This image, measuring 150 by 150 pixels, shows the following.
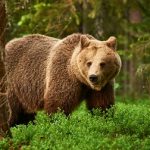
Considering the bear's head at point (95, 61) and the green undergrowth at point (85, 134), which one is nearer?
the green undergrowth at point (85, 134)

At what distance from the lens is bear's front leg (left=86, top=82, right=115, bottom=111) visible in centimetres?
915

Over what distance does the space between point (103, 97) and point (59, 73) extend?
0.77m

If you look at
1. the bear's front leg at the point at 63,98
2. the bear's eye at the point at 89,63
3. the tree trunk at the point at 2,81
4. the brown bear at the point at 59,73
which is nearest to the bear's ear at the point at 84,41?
the brown bear at the point at 59,73

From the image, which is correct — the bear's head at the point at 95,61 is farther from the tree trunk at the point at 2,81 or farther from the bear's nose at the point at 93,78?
the tree trunk at the point at 2,81

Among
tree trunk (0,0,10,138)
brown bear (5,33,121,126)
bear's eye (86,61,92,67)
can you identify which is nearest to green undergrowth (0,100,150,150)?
tree trunk (0,0,10,138)

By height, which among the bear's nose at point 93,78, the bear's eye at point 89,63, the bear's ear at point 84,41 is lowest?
the bear's nose at point 93,78

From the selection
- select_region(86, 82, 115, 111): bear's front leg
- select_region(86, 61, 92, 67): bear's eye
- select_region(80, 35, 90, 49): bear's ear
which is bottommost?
select_region(86, 82, 115, 111): bear's front leg

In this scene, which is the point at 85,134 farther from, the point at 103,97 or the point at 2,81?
the point at 103,97

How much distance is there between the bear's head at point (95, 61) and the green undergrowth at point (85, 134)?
50cm

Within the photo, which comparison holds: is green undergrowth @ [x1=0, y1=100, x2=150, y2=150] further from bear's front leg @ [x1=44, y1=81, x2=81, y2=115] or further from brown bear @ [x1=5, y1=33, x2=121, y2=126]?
brown bear @ [x1=5, y1=33, x2=121, y2=126]

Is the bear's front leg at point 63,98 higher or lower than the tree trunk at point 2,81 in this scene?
lower

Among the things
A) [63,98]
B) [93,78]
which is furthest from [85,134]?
[63,98]

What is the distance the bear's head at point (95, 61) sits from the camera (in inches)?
347

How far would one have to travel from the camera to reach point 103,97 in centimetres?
915
